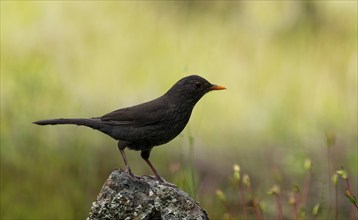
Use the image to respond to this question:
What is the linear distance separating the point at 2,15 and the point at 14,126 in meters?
2.95

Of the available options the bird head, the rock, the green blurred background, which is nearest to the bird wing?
the bird head

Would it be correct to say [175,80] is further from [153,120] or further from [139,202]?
[139,202]

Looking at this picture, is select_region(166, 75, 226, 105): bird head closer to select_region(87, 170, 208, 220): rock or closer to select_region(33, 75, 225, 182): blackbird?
select_region(33, 75, 225, 182): blackbird

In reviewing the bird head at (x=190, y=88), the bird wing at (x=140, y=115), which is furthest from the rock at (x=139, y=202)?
the bird head at (x=190, y=88)

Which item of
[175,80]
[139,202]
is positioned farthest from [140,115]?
[175,80]

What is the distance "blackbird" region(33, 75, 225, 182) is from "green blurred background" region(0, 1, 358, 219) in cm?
64

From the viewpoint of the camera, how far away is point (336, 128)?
32.0ft

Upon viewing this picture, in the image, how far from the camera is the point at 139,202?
18.9 ft

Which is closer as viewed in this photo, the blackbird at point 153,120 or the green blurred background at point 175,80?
the blackbird at point 153,120

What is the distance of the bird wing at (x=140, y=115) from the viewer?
20.5 feet

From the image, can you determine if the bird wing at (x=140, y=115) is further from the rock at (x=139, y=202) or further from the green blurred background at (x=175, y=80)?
the green blurred background at (x=175, y=80)

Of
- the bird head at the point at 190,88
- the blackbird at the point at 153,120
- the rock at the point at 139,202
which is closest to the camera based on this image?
the rock at the point at 139,202

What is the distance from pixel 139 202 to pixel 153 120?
679 millimetres

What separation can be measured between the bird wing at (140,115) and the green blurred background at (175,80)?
70 centimetres
